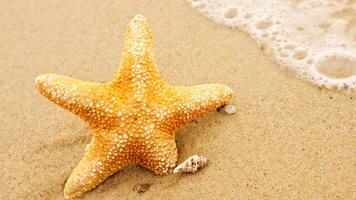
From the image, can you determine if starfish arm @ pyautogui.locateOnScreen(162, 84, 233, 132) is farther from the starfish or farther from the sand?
the sand

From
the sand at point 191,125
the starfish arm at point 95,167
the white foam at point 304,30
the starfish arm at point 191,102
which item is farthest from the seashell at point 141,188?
the white foam at point 304,30

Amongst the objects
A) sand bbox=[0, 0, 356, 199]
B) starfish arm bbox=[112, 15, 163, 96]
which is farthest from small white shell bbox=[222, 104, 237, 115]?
starfish arm bbox=[112, 15, 163, 96]

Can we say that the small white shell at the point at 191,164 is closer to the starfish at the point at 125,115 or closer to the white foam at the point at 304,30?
the starfish at the point at 125,115

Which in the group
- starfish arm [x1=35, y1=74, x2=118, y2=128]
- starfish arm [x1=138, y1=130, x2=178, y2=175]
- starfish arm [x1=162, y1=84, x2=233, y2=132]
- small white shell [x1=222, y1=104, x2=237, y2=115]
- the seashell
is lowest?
the seashell

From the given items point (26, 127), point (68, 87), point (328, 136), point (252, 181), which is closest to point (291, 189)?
point (252, 181)

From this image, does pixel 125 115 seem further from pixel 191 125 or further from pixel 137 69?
pixel 191 125

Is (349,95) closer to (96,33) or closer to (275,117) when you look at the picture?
(275,117)

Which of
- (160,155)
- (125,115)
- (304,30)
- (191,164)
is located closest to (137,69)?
(125,115)
